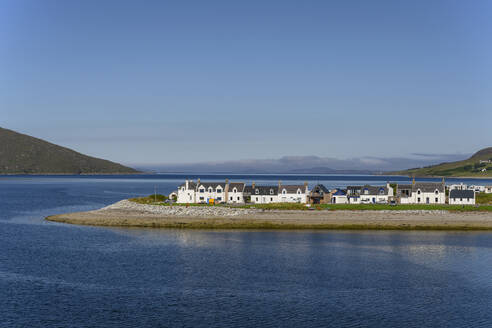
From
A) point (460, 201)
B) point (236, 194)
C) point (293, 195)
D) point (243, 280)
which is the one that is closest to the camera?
point (243, 280)

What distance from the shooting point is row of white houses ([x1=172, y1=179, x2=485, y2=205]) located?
119 meters

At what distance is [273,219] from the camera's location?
96000 millimetres

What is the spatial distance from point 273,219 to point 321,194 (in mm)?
29608

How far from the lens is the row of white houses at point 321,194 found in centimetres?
11906

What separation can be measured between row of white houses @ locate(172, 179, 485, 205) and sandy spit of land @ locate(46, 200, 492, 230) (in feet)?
53.7

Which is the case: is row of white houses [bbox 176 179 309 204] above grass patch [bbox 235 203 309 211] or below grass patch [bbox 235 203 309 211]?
above

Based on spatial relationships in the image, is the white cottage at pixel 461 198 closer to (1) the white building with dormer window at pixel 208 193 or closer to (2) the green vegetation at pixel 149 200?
(1) the white building with dormer window at pixel 208 193

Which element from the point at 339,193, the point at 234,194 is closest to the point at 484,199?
the point at 339,193

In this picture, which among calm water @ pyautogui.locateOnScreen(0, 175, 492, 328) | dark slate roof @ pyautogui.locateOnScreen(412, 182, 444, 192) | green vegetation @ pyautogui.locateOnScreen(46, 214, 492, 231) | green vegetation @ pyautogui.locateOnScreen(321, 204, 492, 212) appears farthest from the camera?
dark slate roof @ pyautogui.locateOnScreen(412, 182, 444, 192)

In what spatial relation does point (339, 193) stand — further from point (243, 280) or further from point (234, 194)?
point (243, 280)

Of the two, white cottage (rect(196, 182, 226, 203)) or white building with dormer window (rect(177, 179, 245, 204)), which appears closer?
white building with dormer window (rect(177, 179, 245, 204))

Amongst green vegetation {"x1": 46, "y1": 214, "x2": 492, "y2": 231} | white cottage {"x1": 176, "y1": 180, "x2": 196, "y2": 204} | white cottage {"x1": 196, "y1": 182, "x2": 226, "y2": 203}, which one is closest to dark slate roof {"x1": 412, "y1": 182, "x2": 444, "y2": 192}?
green vegetation {"x1": 46, "y1": 214, "x2": 492, "y2": 231}

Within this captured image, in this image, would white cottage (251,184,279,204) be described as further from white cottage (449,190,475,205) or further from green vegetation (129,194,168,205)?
white cottage (449,190,475,205)

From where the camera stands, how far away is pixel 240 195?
123625 mm
